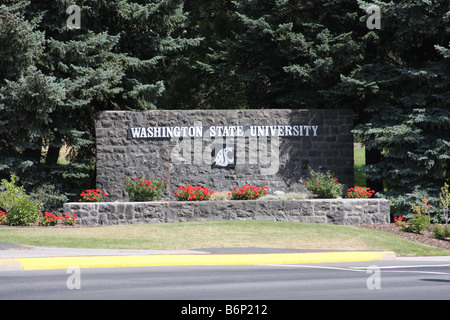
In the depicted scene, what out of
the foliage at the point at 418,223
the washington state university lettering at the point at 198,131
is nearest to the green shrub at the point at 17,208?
the washington state university lettering at the point at 198,131

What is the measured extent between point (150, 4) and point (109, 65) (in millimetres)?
2994

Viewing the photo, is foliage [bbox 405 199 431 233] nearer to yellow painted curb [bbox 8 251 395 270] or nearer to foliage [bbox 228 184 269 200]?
yellow painted curb [bbox 8 251 395 270]

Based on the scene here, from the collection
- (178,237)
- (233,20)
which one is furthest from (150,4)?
(178,237)

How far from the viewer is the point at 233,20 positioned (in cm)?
2548

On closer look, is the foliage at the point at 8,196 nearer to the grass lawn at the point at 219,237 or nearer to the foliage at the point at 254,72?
the grass lawn at the point at 219,237

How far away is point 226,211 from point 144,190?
2660 mm

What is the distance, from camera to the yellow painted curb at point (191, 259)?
453 inches

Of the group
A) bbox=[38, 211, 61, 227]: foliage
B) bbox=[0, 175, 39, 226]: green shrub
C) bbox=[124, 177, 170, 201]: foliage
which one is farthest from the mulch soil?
bbox=[0, 175, 39, 226]: green shrub

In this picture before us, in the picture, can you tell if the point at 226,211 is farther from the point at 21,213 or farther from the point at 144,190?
the point at 21,213

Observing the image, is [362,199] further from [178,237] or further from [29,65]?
[29,65]

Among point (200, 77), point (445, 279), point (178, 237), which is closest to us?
point (445, 279)

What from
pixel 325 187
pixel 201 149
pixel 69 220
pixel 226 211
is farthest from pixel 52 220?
pixel 325 187

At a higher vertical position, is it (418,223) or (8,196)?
(8,196)

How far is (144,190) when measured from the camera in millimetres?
18812
